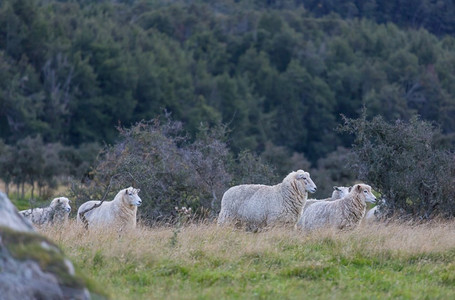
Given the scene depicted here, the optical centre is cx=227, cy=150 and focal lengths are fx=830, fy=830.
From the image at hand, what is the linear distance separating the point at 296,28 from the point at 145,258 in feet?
205

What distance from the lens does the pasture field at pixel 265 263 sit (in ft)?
28.8

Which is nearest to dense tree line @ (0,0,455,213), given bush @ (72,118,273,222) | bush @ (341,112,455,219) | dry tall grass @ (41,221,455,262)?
bush @ (72,118,273,222)

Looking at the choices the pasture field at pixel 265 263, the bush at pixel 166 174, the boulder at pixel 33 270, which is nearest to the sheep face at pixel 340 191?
the bush at pixel 166 174

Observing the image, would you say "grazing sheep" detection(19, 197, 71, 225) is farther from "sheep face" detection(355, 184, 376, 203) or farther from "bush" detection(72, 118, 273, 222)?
"sheep face" detection(355, 184, 376, 203)

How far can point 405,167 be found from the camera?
16.1m

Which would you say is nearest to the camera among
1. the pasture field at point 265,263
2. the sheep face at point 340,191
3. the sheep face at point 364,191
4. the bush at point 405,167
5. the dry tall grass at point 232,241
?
the pasture field at point 265,263

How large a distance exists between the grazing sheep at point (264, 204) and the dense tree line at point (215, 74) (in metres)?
27.3

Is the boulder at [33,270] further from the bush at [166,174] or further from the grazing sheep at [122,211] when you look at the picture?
the bush at [166,174]

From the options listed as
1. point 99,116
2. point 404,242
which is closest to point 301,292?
point 404,242

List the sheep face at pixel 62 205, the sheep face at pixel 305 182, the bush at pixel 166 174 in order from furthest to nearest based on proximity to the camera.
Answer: the bush at pixel 166 174 → the sheep face at pixel 62 205 → the sheep face at pixel 305 182

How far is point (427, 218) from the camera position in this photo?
15672 millimetres

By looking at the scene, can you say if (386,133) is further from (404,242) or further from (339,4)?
(339,4)

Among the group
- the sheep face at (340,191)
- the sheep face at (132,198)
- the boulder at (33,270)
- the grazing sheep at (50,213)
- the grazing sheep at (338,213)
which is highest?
the boulder at (33,270)

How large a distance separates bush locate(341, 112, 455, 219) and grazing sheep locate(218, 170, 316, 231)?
2.05 meters
